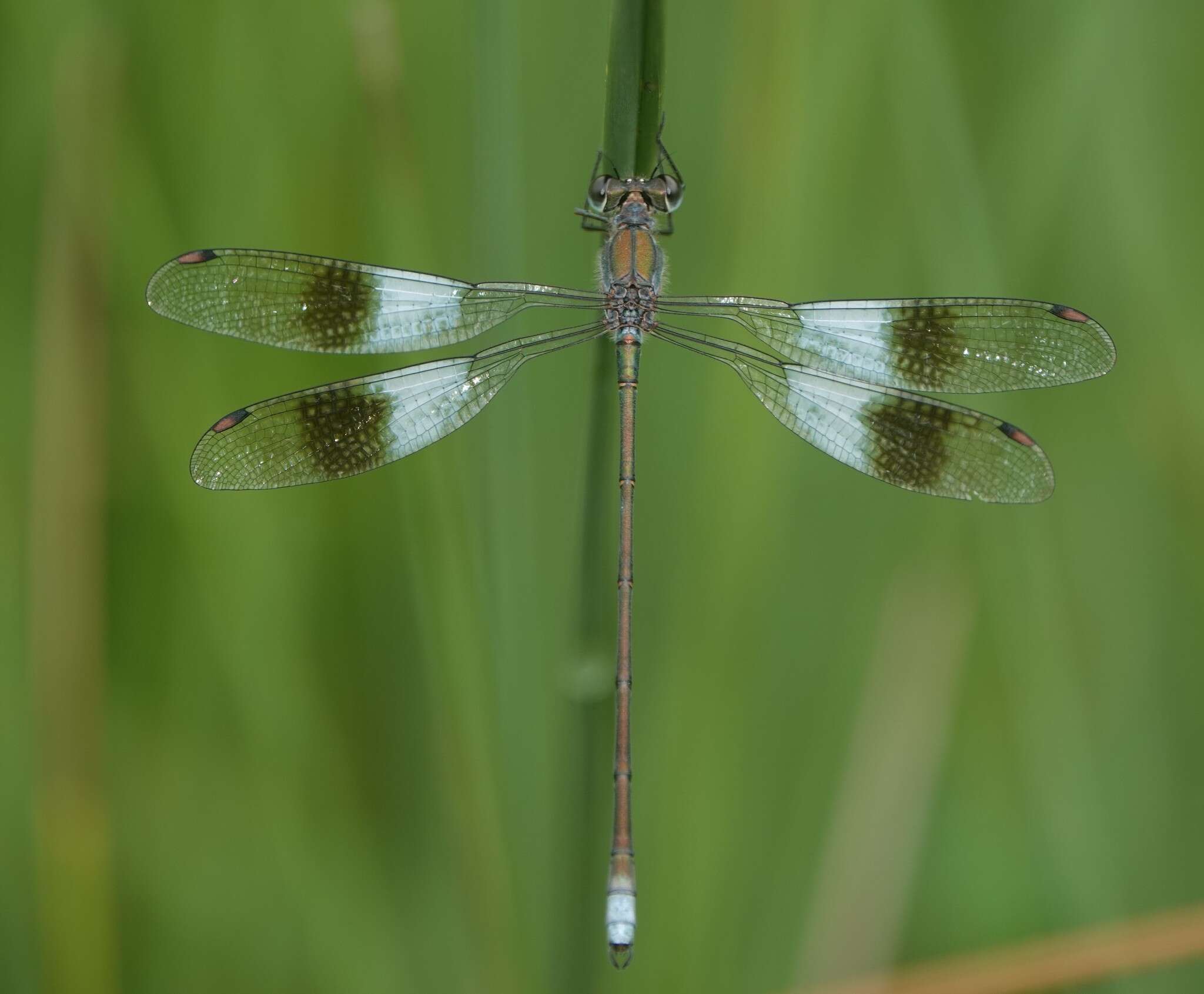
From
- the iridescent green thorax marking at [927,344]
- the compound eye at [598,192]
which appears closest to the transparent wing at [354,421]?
the compound eye at [598,192]

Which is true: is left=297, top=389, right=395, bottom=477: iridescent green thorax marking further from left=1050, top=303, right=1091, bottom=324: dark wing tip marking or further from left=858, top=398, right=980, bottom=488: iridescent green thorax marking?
left=1050, top=303, right=1091, bottom=324: dark wing tip marking

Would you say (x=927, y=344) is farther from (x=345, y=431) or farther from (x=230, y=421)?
(x=230, y=421)

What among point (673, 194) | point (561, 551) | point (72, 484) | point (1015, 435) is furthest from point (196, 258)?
point (1015, 435)

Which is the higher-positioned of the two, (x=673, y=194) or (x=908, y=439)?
(x=673, y=194)

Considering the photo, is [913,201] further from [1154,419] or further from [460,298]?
[460,298]

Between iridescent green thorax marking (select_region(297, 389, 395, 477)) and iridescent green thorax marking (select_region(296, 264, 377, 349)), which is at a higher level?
iridescent green thorax marking (select_region(296, 264, 377, 349))

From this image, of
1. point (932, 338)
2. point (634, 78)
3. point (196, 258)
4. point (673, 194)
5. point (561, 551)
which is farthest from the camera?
point (561, 551)

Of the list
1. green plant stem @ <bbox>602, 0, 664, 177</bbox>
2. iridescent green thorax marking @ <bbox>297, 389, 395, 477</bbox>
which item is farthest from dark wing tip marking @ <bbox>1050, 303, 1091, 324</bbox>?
iridescent green thorax marking @ <bbox>297, 389, 395, 477</bbox>
